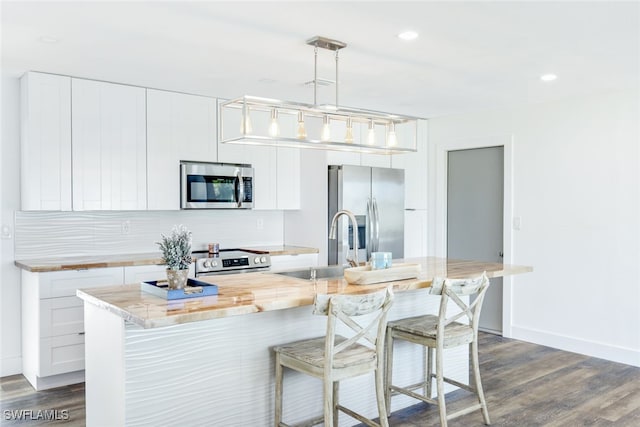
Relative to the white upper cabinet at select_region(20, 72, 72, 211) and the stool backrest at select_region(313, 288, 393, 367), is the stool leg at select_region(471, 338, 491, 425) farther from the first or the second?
the white upper cabinet at select_region(20, 72, 72, 211)

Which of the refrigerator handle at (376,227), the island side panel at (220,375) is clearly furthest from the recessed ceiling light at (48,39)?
the refrigerator handle at (376,227)

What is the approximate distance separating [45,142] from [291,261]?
2.39 m

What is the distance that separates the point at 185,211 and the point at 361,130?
1989mm

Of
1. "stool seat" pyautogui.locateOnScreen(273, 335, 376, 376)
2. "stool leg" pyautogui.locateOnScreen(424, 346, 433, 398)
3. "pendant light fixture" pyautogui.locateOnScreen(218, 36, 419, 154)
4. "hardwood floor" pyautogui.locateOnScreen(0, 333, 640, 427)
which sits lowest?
"hardwood floor" pyautogui.locateOnScreen(0, 333, 640, 427)

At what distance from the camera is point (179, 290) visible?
249 cm

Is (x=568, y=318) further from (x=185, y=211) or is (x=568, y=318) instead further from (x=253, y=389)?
(x=185, y=211)

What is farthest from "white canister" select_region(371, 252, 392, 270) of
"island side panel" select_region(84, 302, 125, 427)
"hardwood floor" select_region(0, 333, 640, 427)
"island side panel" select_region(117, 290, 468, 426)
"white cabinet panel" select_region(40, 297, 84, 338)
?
"white cabinet panel" select_region(40, 297, 84, 338)

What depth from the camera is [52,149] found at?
159 inches

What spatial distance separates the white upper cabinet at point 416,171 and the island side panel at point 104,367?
3.81 m

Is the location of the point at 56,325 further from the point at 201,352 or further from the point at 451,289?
the point at 451,289

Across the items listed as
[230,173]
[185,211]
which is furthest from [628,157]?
[185,211]

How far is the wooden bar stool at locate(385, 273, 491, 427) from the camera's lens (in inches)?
117

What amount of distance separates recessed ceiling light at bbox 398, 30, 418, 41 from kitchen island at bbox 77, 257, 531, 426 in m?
1.44

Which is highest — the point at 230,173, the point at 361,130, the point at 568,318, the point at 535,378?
the point at 361,130
